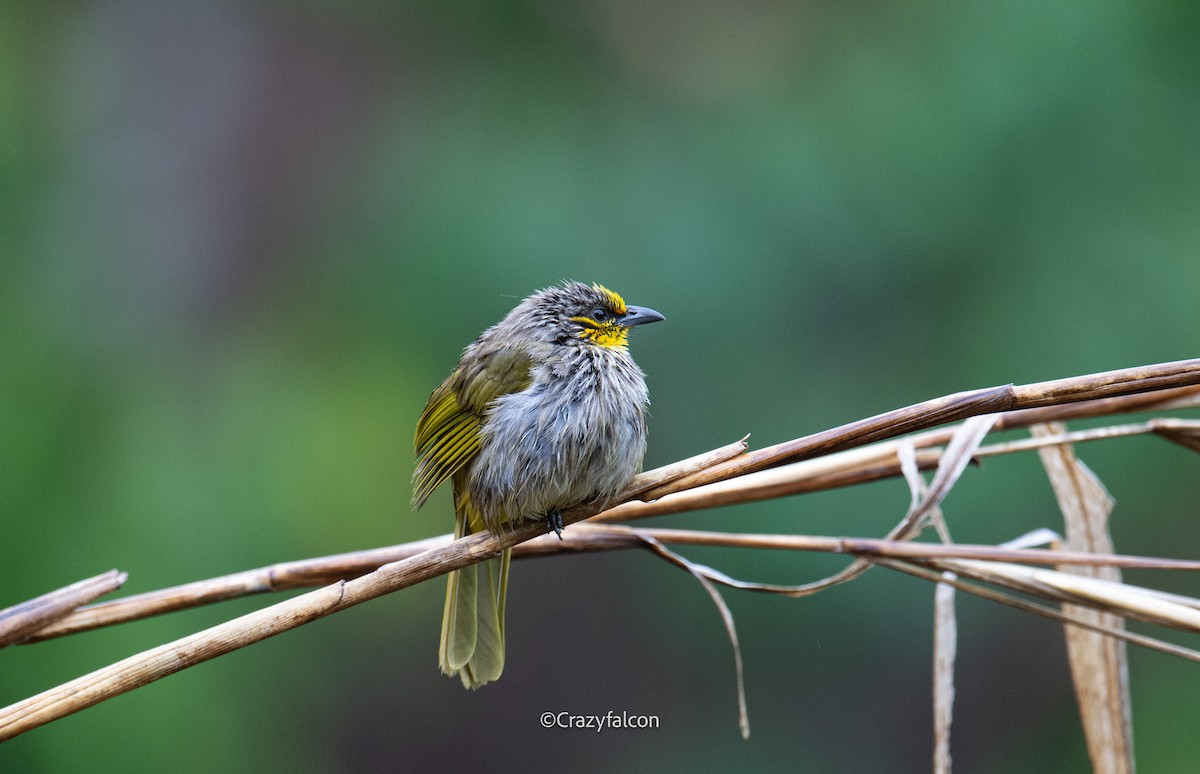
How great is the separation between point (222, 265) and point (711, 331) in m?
3.29

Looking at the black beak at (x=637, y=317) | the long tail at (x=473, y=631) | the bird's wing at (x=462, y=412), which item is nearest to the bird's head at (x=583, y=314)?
the black beak at (x=637, y=317)

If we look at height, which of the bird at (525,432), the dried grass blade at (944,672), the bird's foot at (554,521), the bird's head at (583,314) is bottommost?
the dried grass blade at (944,672)

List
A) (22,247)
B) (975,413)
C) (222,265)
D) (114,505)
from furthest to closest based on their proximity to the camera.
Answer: (222,265)
(22,247)
(114,505)
(975,413)

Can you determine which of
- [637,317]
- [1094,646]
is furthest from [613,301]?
[1094,646]

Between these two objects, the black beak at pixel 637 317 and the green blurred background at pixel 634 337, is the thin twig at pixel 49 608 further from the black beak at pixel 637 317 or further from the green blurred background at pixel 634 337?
the green blurred background at pixel 634 337

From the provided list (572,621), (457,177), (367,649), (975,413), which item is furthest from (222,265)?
(975,413)

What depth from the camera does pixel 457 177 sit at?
6.55 m

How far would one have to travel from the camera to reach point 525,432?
3.07 m

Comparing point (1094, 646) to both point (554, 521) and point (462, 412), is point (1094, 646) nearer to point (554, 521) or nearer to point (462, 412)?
point (554, 521)

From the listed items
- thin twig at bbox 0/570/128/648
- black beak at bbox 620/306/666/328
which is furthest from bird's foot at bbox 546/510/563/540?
thin twig at bbox 0/570/128/648

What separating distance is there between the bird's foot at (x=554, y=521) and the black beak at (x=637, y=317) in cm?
79

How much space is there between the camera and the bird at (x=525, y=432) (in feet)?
9.64

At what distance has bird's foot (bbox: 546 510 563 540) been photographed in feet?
9.36

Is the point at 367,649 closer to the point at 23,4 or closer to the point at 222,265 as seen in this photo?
the point at 222,265
